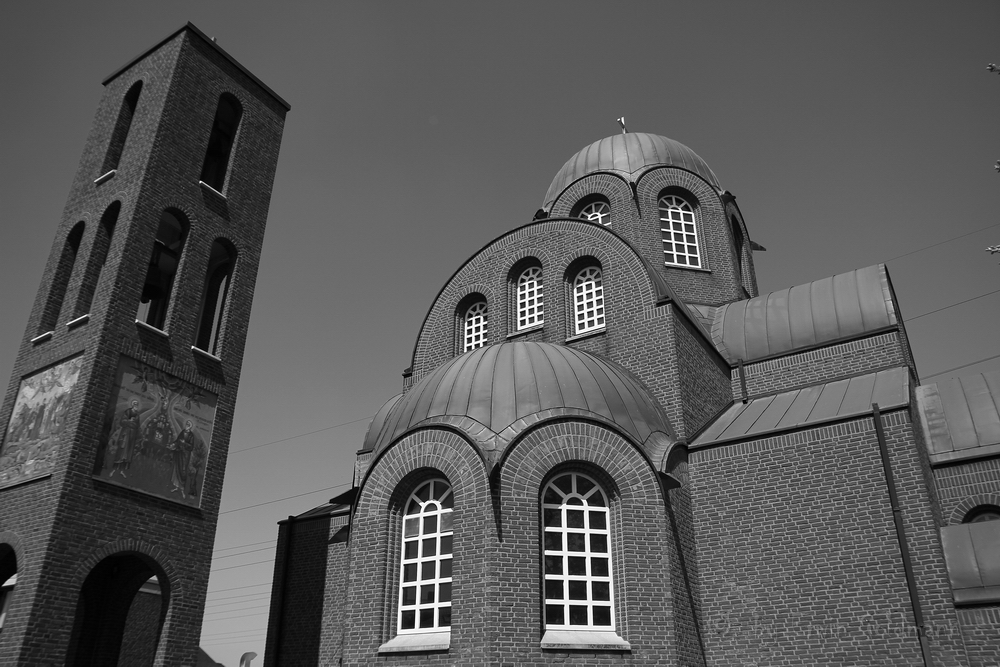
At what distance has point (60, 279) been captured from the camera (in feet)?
49.3

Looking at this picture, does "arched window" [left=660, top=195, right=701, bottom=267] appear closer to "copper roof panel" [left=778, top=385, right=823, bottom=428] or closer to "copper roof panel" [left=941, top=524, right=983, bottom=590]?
"copper roof panel" [left=778, top=385, right=823, bottom=428]

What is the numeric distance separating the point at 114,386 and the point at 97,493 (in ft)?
5.94

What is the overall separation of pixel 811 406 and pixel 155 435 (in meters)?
12.1

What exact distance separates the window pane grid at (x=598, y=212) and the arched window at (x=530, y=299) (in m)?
4.72

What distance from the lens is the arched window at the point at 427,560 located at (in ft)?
38.2

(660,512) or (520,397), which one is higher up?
(520,397)

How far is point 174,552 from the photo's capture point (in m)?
13.2

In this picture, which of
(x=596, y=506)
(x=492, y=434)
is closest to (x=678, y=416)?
(x=596, y=506)

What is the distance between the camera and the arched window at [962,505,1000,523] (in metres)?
13.9

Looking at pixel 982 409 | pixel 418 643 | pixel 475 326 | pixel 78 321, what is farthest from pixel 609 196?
pixel 418 643

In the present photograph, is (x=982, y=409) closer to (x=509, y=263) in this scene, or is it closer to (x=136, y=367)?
(x=509, y=263)

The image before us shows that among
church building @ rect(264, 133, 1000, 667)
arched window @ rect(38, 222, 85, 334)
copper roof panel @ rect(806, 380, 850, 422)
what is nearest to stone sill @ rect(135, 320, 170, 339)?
arched window @ rect(38, 222, 85, 334)

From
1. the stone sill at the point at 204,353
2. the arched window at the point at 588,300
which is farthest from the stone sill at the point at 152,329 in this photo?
the arched window at the point at 588,300

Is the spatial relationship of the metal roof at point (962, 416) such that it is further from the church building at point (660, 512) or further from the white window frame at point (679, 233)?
the white window frame at point (679, 233)
